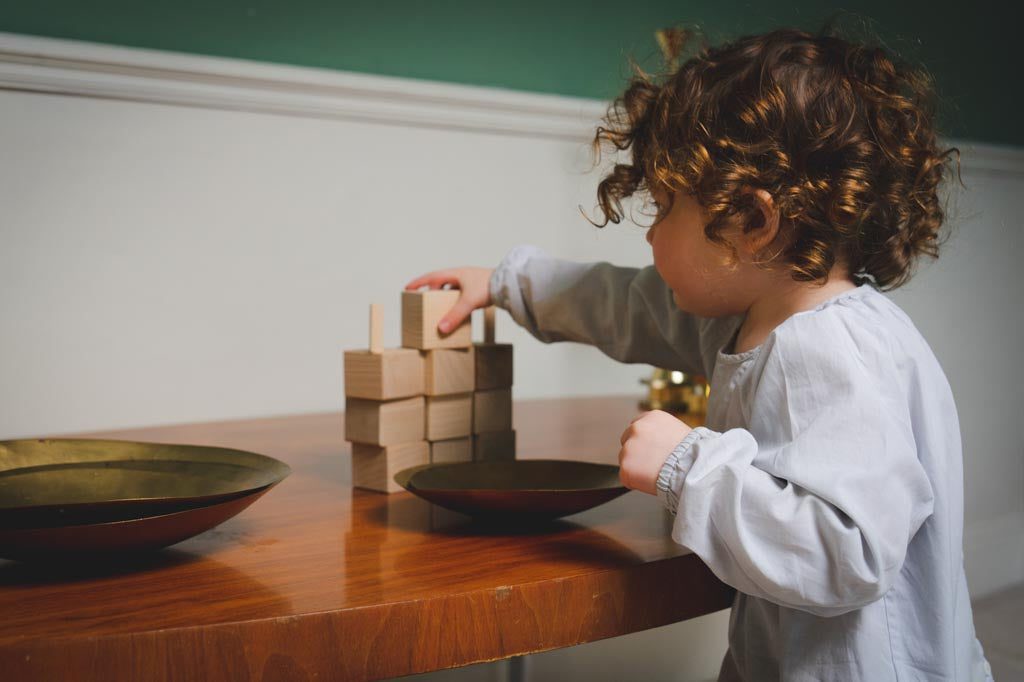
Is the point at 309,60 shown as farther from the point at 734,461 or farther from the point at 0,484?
the point at 734,461

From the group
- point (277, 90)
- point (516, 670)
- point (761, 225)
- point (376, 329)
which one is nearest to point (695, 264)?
point (761, 225)

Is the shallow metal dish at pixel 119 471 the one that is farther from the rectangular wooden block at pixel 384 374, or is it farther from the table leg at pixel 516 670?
the table leg at pixel 516 670

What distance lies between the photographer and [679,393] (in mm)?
1585

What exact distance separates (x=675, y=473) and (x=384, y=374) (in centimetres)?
31

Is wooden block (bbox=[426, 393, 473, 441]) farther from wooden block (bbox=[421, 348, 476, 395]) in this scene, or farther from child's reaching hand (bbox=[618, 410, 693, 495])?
child's reaching hand (bbox=[618, 410, 693, 495])

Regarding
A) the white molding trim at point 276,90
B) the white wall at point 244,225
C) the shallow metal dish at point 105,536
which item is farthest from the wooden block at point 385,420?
the white molding trim at point 276,90

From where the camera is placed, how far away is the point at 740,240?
868 mm

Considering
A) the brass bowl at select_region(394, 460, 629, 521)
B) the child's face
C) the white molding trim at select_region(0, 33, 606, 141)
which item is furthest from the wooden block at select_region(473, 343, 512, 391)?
the white molding trim at select_region(0, 33, 606, 141)

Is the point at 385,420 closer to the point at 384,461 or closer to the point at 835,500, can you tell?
the point at 384,461

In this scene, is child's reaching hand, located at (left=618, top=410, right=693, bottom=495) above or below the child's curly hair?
below

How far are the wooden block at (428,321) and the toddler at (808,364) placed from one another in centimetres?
1

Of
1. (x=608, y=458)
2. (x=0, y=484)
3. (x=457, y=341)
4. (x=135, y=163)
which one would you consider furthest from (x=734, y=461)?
(x=135, y=163)

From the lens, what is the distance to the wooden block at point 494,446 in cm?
104

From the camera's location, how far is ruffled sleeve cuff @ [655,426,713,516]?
0.75m
